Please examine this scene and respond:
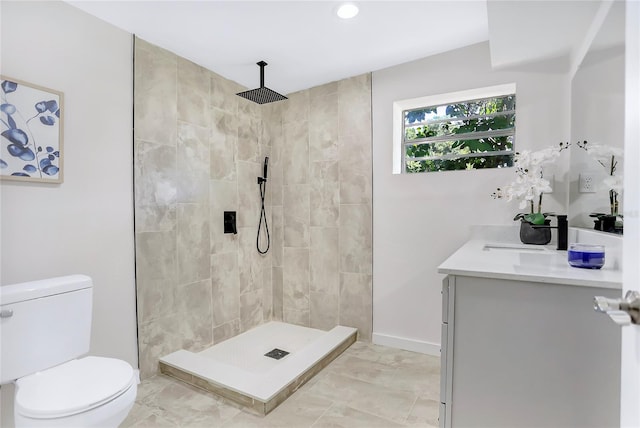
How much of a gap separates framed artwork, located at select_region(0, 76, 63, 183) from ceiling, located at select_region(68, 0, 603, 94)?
61 centimetres

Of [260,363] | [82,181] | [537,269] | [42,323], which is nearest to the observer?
[537,269]

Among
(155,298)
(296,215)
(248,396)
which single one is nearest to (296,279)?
(296,215)

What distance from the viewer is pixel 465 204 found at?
2500 millimetres

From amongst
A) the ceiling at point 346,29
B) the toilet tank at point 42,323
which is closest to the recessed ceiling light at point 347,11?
the ceiling at point 346,29

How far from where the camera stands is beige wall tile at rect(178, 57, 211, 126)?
98.4 inches

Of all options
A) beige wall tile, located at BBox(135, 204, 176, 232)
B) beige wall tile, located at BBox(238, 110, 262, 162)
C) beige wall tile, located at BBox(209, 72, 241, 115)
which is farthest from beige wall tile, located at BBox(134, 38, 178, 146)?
beige wall tile, located at BBox(238, 110, 262, 162)

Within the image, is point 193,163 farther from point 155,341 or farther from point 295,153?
point 155,341

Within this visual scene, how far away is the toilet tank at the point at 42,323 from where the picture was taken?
1.45 metres

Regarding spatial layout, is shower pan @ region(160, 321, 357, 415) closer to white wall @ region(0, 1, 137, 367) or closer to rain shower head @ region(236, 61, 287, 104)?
white wall @ region(0, 1, 137, 367)

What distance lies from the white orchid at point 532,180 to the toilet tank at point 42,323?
2.57 m

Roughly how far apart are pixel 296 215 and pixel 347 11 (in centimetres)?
181

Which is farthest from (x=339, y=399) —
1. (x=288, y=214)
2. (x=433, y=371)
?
(x=288, y=214)

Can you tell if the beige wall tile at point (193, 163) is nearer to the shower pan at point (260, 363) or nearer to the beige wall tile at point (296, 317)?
the shower pan at point (260, 363)

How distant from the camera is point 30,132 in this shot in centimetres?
170
